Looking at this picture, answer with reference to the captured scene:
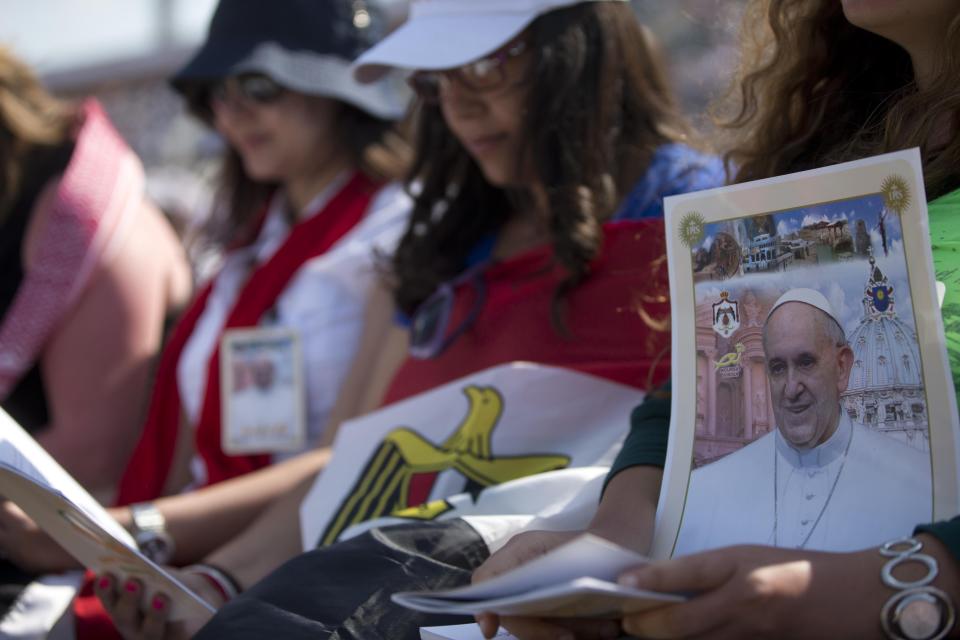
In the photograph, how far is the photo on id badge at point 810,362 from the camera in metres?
0.90

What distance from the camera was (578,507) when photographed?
1.25m

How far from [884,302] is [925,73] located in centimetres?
39

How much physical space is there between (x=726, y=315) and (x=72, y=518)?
0.75 m

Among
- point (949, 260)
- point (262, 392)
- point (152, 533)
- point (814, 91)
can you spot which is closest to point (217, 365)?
point (262, 392)

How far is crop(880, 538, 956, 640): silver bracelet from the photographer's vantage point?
0.79 meters

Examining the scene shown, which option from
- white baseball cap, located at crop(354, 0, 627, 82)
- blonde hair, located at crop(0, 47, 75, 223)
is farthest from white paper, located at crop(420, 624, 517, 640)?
blonde hair, located at crop(0, 47, 75, 223)

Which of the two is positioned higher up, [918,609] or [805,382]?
[805,382]

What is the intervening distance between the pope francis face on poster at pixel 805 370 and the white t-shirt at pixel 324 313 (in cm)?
124

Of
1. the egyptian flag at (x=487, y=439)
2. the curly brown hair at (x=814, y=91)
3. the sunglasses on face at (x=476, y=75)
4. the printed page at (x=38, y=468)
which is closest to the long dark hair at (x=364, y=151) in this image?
the sunglasses on face at (x=476, y=75)

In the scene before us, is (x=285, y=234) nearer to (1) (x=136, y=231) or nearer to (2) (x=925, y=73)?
(1) (x=136, y=231)

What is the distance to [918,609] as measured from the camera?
79 cm

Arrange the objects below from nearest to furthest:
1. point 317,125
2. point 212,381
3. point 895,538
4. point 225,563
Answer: point 895,538
point 225,563
point 212,381
point 317,125

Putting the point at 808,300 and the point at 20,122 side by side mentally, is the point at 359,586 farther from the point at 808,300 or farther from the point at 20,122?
the point at 20,122

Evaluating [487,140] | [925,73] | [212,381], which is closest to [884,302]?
[925,73]
